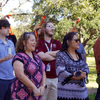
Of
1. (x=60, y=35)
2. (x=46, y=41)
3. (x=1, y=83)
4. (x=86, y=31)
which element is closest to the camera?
(x=1, y=83)

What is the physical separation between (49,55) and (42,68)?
0.86 metres

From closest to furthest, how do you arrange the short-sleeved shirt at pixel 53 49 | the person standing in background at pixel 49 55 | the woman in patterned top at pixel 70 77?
the woman in patterned top at pixel 70 77
the person standing in background at pixel 49 55
the short-sleeved shirt at pixel 53 49

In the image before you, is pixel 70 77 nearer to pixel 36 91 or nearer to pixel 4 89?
pixel 36 91

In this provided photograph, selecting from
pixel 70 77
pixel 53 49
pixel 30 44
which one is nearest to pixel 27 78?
pixel 30 44

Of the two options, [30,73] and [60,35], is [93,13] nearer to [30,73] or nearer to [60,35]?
[30,73]

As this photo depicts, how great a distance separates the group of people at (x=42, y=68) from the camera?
2.77 metres

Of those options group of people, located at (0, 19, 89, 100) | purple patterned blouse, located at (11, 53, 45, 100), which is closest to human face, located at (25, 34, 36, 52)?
group of people, located at (0, 19, 89, 100)

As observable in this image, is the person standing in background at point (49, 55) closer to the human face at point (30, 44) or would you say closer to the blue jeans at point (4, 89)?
the blue jeans at point (4, 89)

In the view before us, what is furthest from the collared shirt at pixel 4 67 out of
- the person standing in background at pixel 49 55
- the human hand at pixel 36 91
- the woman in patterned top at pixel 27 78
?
the human hand at pixel 36 91

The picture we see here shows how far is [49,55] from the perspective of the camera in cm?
388

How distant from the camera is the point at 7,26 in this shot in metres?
3.91

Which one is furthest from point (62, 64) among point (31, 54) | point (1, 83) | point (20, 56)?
point (1, 83)

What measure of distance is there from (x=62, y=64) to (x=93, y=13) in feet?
29.2

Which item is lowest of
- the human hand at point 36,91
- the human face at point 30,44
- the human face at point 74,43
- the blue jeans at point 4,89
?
the blue jeans at point 4,89
